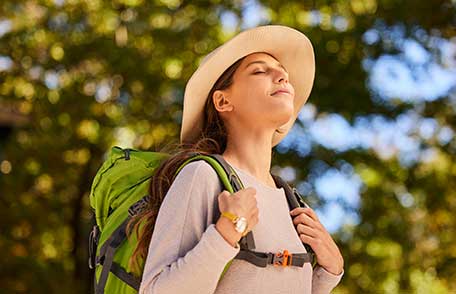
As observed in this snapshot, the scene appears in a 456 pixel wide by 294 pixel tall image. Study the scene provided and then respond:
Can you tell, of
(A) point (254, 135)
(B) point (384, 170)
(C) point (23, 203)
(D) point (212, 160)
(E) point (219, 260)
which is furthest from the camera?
(C) point (23, 203)

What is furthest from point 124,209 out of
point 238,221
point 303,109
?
point 303,109

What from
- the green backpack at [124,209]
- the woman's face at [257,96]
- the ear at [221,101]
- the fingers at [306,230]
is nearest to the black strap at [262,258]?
the green backpack at [124,209]

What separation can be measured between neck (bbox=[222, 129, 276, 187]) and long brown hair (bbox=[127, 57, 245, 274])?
8cm

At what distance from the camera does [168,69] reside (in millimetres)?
12789

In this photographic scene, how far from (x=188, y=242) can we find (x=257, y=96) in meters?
0.53

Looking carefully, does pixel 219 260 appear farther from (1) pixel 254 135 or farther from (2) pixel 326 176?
(2) pixel 326 176

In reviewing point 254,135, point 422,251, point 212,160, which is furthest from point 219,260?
point 422,251

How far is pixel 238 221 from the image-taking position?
2.16 meters

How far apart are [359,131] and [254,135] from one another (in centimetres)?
1013

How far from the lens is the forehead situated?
2609mm

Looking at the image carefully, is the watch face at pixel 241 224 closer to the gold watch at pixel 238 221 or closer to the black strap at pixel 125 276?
the gold watch at pixel 238 221

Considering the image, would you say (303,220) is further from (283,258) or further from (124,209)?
(124,209)

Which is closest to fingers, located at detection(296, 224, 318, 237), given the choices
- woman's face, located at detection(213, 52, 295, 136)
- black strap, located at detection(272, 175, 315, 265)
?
black strap, located at detection(272, 175, 315, 265)

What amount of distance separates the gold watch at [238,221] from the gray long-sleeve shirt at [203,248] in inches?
1.9
